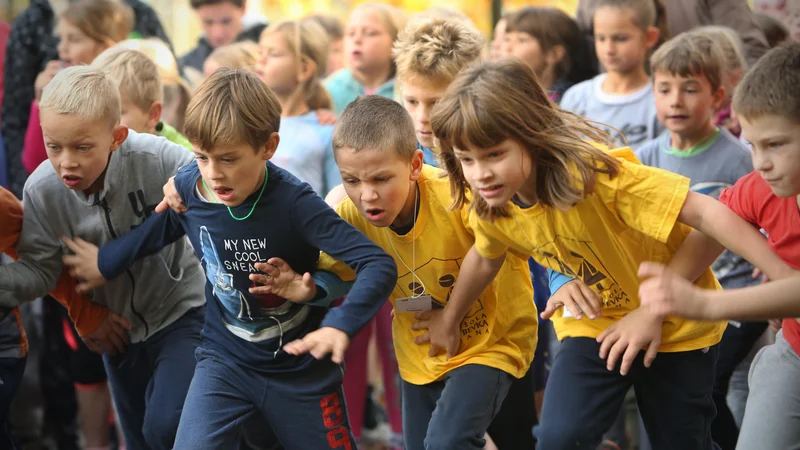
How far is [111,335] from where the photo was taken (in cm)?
385

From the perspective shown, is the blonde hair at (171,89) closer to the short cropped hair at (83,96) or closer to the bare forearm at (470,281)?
the short cropped hair at (83,96)

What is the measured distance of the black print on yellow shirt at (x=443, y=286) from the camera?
348cm

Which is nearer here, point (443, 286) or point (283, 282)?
point (283, 282)

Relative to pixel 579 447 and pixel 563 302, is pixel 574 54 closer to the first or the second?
pixel 563 302

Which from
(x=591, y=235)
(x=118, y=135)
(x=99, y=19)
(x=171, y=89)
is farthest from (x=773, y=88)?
(x=99, y=19)

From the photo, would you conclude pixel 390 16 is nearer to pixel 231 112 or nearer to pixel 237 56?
pixel 237 56

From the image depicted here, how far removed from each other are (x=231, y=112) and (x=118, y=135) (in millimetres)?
734

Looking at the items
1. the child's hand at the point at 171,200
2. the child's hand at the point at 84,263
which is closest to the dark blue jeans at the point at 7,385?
the child's hand at the point at 84,263

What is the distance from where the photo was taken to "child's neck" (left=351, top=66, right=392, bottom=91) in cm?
564

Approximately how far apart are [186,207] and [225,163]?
0.32 m

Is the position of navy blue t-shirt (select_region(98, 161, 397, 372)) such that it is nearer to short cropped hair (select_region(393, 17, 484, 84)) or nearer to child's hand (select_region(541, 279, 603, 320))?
A: child's hand (select_region(541, 279, 603, 320))

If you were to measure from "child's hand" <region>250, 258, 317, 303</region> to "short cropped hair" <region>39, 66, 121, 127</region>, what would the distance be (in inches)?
Answer: 36.1

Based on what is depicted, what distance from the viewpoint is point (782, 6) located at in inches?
222

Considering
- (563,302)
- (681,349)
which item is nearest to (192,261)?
(563,302)
